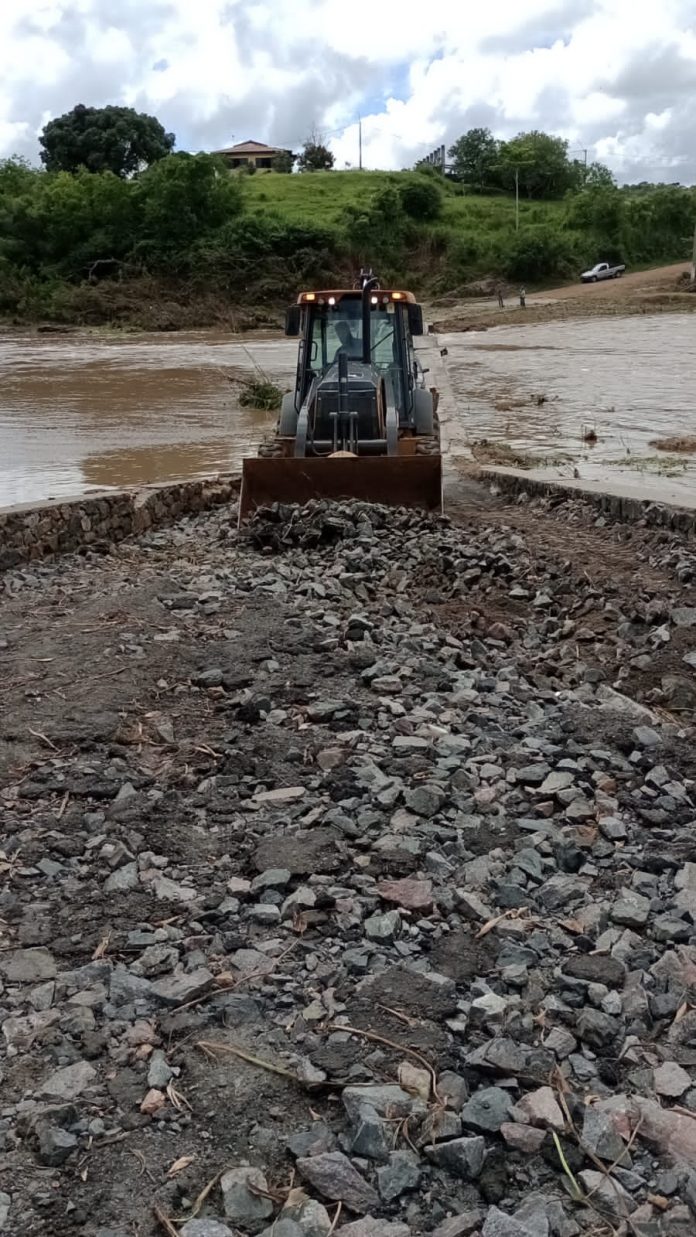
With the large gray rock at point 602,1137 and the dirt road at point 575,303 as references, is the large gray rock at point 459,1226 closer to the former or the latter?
the large gray rock at point 602,1137

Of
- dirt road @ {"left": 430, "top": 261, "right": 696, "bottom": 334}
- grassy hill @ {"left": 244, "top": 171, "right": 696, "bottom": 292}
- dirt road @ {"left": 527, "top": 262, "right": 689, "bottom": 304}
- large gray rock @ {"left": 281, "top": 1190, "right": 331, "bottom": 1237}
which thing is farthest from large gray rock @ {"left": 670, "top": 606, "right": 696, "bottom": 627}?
grassy hill @ {"left": 244, "top": 171, "right": 696, "bottom": 292}

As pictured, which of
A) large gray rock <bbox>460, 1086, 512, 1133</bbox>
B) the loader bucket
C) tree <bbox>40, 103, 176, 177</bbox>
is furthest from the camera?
tree <bbox>40, 103, 176, 177</bbox>

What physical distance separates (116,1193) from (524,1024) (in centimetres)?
105

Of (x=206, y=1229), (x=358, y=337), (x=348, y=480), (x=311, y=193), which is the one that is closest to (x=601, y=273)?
(x=311, y=193)

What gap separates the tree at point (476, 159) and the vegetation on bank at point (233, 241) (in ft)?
61.4

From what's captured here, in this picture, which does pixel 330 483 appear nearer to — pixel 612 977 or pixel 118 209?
pixel 612 977

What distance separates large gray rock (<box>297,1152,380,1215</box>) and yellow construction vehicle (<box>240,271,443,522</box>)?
699 centimetres

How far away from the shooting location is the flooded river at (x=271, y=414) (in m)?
13.3

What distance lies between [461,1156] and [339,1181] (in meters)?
0.26

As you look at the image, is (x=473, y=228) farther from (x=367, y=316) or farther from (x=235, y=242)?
(x=367, y=316)

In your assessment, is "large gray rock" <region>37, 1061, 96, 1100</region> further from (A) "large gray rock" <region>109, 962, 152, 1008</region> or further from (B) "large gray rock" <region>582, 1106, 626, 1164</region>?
(B) "large gray rock" <region>582, 1106, 626, 1164</region>

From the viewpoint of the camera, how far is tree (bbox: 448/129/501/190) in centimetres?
7563

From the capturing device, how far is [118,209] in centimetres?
4988

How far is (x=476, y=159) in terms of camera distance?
77.7 meters
